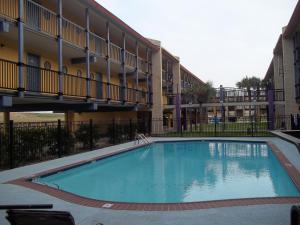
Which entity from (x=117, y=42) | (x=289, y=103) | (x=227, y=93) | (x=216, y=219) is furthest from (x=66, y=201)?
(x=227, y=93)

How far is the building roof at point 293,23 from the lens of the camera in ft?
55.7

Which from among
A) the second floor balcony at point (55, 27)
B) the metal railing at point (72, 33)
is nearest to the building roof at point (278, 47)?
the second floor balcony at point (55, 27)

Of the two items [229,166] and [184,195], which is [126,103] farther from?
[184,195]

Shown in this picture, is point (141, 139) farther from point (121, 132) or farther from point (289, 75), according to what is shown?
point (289, 75)

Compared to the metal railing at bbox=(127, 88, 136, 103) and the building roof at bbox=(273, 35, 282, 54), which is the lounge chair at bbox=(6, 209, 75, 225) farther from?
the building roof at bbox=(273, 35, 282, 54)

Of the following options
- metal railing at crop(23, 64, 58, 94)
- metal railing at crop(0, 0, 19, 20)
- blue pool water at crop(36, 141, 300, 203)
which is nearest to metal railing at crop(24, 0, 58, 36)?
metal railing at crop(0, 0, 19, 20)

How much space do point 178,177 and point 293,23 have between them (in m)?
13.8

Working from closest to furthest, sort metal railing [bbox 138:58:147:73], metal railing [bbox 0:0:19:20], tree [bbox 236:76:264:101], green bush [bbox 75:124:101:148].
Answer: metal railing [bbox 0:0:19:20]
green bush [bbox 75:124:101:148]
metal railing [bbox 138:58:147:73]
tree [bbox 236:76:264:101]

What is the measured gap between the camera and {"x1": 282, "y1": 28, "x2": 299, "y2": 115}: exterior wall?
24.2m

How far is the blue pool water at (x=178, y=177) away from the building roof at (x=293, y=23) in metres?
7.81

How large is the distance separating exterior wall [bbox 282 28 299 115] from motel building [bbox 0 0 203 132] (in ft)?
30.9

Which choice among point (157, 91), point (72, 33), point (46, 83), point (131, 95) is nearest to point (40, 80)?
point (46, 83)

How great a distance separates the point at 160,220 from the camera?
5.47 meters

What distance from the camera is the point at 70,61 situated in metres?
19.2
